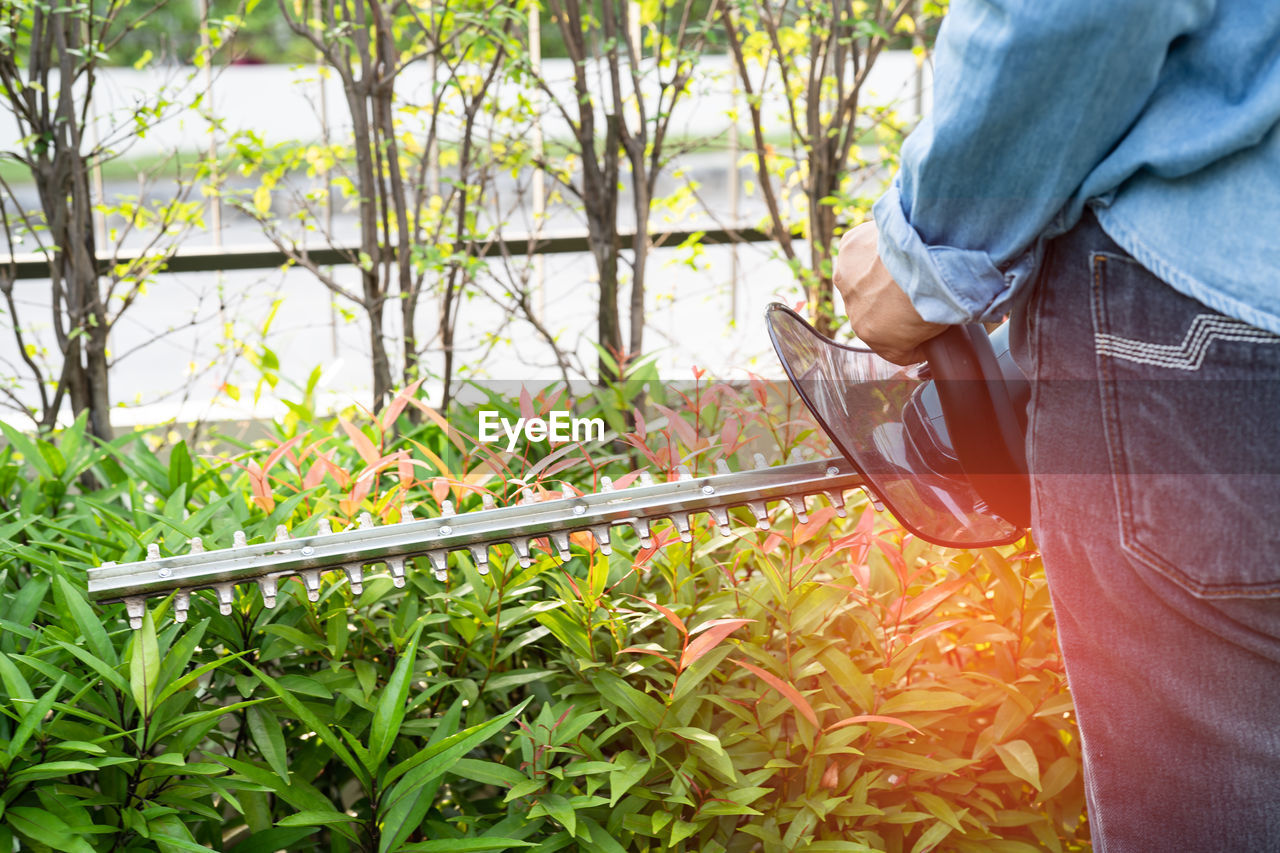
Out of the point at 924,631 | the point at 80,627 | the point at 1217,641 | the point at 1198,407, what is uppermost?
the point at 1198,407

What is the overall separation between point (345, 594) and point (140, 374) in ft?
22.5

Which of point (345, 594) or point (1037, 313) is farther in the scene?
point (345, 594)

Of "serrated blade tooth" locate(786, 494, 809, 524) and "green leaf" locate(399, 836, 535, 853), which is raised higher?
"serrated blade tooth" locate(786, 494, 809, 524)

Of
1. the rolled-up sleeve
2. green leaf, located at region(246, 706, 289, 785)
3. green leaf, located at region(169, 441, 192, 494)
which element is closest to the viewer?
the rolled-up sleeve

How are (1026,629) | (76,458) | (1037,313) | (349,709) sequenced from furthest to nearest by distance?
(76,458) < (1026,629) < (349,709) < (1037,313)

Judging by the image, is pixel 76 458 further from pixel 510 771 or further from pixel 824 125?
pixel 824 125

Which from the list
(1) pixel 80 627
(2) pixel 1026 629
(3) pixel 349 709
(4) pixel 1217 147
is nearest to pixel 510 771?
(3) pixel 349 709

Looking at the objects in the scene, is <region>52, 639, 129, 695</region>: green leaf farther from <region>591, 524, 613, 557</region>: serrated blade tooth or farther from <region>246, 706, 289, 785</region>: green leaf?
<region>591, 524, 613, 557</region>: serrated blade tooth

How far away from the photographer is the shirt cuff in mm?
860

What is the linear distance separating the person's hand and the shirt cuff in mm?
57

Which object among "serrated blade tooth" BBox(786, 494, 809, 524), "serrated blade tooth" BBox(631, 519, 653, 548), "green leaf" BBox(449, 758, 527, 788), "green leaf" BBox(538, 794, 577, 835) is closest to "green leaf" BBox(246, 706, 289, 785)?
"green leaf" BBox(449, 758, 527, 788)

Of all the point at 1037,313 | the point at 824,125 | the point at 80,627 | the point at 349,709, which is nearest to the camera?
the point at 1037,313

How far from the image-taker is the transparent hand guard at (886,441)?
1.16 meters

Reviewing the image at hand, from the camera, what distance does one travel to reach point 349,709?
152cm
